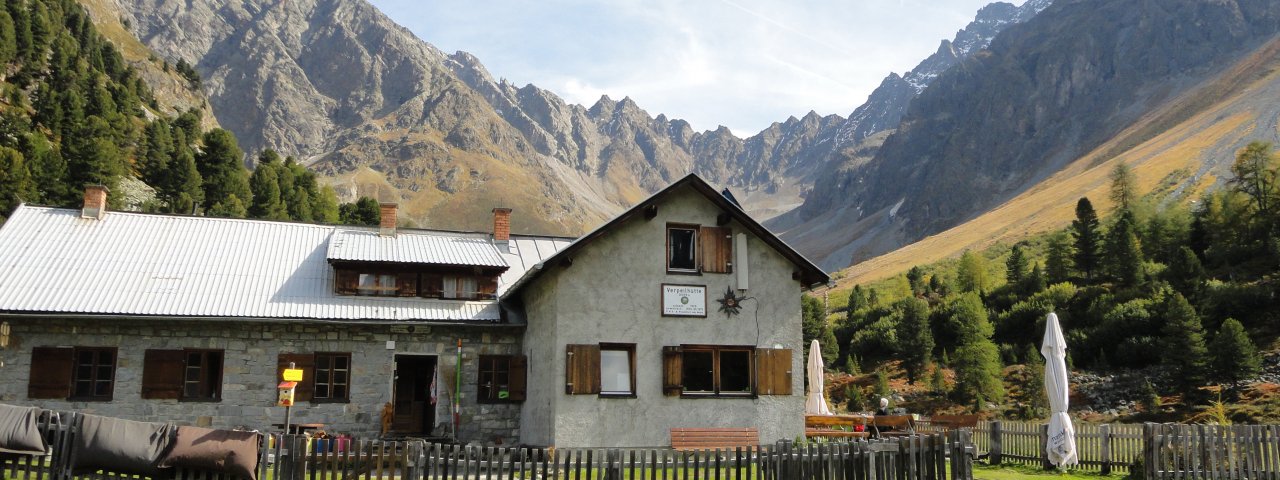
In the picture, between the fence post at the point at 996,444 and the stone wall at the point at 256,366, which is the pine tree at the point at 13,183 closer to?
the stone wall at the point at 256,366

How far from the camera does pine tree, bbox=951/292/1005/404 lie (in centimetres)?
4519

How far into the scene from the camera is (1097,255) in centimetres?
6094

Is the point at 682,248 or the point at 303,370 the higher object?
the point at 682,248

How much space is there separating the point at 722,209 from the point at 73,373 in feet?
49.0

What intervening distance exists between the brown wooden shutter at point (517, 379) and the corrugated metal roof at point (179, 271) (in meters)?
1.31

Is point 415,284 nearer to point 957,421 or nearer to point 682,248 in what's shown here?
point 682,248

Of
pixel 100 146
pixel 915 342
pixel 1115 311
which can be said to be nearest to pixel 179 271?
pixel 915 342

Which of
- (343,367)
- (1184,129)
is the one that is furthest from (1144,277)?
(1184,129)

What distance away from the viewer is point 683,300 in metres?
21.9

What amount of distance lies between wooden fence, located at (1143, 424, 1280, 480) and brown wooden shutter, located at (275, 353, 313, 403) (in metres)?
17.5

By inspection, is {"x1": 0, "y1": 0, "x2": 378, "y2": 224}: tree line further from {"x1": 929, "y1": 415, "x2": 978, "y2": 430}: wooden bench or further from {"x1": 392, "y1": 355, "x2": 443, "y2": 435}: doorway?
{"x1": 929, "y1": 415, "x2": 978, "y2": 430}: wooden bench

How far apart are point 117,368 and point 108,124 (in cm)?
5538

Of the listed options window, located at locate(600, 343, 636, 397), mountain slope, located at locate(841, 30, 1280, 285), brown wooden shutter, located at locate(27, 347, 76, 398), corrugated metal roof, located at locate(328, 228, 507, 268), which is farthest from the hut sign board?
mountain slope, located at locate(841, 30, 1280, 285)

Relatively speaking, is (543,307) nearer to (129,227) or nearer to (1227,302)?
(129,227)
